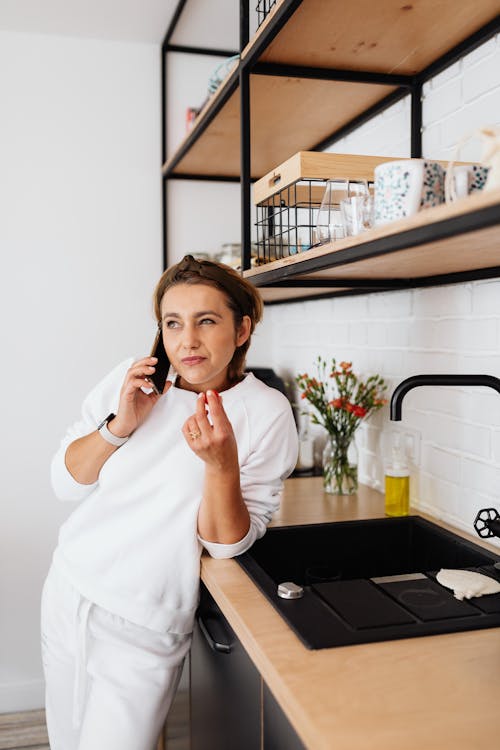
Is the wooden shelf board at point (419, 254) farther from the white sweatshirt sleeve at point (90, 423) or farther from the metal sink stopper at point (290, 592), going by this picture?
the metal sink stopper at point (290, 592)

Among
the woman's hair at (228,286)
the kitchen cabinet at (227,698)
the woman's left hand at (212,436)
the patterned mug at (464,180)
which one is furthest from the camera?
the woman's hair at (228,286)

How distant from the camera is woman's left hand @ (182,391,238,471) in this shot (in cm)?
128

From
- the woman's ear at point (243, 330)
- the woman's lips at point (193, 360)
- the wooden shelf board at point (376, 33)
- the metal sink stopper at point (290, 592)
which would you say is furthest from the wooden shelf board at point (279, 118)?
the metal sink stopper at point (290, 592)

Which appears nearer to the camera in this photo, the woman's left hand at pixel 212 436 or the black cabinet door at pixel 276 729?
the black cabinet door at pixel 276 729

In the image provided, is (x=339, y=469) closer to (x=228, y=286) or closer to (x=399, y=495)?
(x=399, y=495)

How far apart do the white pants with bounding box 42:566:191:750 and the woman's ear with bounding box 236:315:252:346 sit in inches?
24.9

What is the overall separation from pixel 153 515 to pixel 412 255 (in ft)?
2.41

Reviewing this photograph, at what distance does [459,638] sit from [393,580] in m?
0.25

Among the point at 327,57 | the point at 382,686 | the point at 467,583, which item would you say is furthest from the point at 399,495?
the point at 327,57

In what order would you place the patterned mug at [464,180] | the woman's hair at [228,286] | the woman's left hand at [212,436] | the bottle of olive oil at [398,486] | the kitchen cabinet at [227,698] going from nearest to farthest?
1. the patterned mug at [464,180]
2. the kitchen cabinet at [227,698]
3. the woman's left hand at [212,436]
4. the woman's hair at [228,286]
5. the bottle of olive oil at [398,486]

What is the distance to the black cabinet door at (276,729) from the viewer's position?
0.93 meters

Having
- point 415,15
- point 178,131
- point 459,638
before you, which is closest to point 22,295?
point 178,131

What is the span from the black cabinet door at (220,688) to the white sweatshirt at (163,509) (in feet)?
0.24

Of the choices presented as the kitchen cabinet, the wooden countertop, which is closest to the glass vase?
the kitchen cabinet
